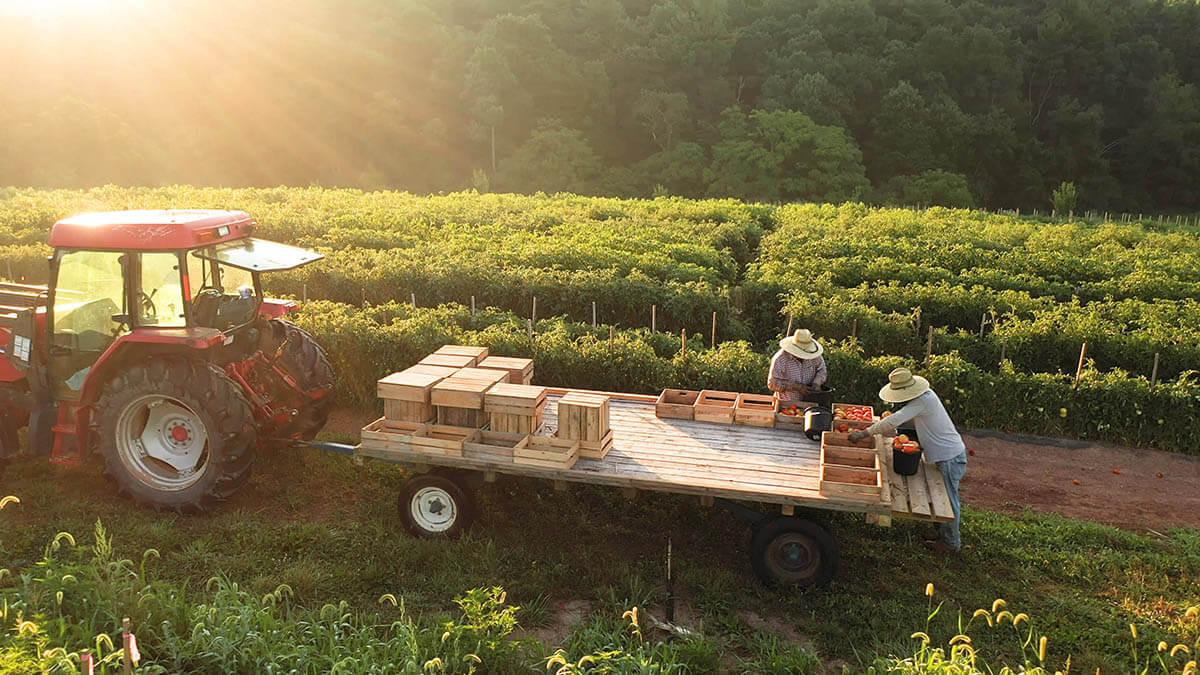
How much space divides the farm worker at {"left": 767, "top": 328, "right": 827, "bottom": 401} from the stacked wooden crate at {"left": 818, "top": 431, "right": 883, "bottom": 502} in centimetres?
122

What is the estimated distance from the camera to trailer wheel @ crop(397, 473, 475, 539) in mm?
9016

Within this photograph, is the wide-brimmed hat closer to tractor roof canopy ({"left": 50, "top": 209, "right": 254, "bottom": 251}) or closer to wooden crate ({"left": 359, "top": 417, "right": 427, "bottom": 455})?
wooden crate ({"left": 359, "top": 417, "right": 427, "bottom": 455})

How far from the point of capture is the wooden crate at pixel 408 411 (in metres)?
9.02

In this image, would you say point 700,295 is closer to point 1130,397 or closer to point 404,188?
point 1130,397

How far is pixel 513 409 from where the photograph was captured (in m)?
8.80

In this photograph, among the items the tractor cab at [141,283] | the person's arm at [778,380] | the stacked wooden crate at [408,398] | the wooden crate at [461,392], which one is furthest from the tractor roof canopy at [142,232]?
the person's arm at [778,380]

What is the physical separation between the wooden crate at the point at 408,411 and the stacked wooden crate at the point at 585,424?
4.75ft

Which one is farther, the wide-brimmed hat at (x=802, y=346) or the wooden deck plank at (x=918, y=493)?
the wide-brimmed hat at (x=802, y=346)

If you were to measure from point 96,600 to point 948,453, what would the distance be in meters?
7.89

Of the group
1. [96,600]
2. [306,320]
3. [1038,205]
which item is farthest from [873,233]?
[1038,205]

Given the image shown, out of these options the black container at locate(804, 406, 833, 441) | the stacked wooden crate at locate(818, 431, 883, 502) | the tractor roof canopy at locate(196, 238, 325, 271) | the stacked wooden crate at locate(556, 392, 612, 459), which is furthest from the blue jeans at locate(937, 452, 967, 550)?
the tractor roof canopy at locate(196, 238, 325, 271)

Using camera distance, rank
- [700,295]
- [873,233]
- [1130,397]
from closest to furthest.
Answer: [1130,397]
[700,295]
[873,233]

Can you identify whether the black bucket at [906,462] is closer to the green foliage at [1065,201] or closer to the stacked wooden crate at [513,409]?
the stacked wooden crate at [513,409]

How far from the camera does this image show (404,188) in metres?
64.6
